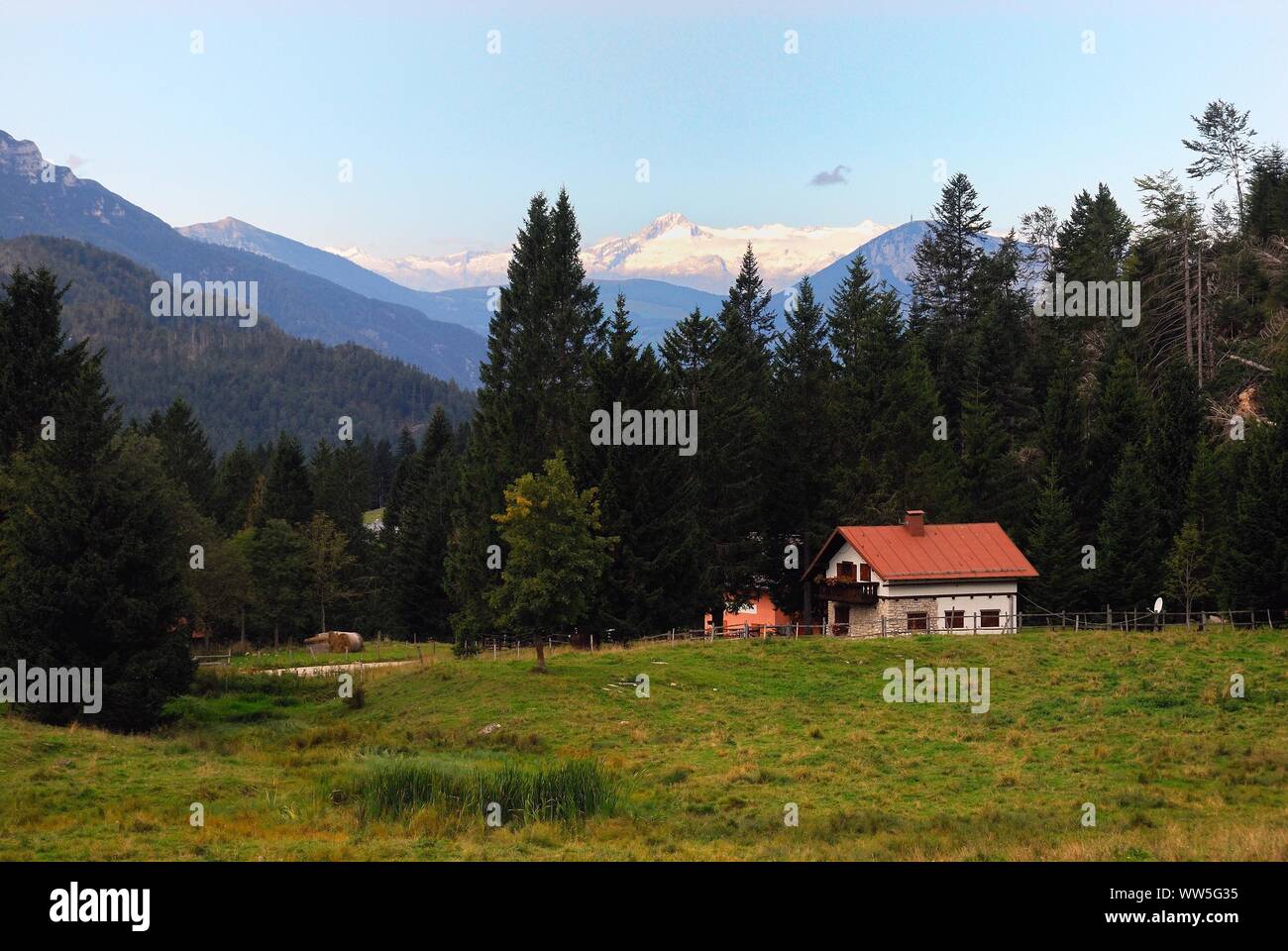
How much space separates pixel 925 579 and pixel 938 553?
85.8 inches

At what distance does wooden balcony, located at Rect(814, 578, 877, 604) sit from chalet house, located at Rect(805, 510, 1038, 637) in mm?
48

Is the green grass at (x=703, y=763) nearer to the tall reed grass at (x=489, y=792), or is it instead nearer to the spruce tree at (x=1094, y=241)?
the tall reed grass at (x=489, y=792)

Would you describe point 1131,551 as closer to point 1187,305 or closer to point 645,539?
point 1187,305

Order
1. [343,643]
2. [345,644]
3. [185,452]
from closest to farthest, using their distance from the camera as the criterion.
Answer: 1. [345,644]
2. [343,643]
3. [185,452]

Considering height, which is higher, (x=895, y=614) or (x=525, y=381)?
(x=525, y=381)

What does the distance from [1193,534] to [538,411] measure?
34007 millimetres

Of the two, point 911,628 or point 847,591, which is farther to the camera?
point 847,591

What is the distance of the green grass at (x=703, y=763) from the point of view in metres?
22.0

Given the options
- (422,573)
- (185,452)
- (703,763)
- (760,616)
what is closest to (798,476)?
(760,616)

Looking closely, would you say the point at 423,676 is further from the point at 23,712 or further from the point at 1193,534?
the point at 1193,534

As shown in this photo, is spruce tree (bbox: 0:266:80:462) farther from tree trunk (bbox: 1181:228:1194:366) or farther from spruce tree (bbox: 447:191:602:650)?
tree trunk (bbox: 1181:228:1194:366)

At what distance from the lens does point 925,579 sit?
5391cm

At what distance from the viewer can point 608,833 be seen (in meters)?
23.4
